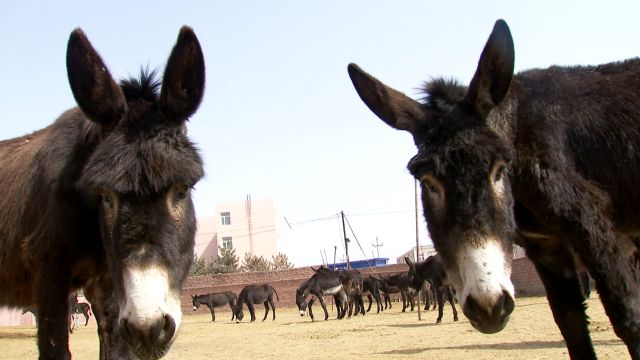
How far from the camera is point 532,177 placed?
4.26 m

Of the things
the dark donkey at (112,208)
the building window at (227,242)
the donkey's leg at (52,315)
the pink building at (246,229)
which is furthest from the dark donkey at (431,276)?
the building window at (227,242)

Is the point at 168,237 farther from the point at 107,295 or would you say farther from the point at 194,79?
the point at 107,295

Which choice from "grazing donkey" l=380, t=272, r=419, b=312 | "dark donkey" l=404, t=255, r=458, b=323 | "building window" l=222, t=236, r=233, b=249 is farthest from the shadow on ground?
"building window" l=222, t=236, r=233, b=249

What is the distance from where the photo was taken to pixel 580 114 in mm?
4633

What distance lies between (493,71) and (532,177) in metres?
0.83

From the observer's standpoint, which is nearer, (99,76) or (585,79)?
(99,76)

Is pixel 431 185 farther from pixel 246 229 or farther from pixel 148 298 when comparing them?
pixel 246 229

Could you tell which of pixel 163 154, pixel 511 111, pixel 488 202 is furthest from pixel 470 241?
pixel 163 154

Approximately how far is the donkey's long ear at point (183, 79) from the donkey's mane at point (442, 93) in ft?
5.66

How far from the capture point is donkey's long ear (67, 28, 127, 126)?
381 cm

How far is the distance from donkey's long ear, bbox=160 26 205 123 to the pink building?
73.8 m

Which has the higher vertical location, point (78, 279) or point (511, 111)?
point (511, 111)

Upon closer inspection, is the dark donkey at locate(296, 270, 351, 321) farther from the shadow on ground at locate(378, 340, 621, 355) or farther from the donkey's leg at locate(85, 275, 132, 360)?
the donkey's leg at locate(85, 275, 132, 360)

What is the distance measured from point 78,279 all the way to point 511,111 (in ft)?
11.7
